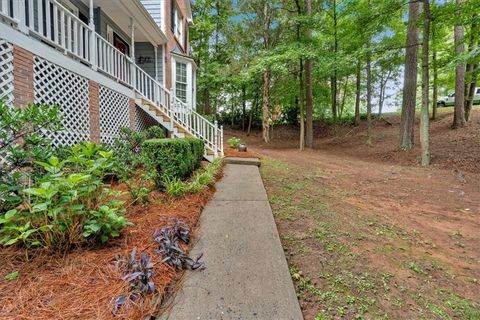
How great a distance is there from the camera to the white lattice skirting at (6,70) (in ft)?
10.9

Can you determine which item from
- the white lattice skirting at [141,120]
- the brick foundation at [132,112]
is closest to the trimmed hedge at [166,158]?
the brick foundation at [132,112]

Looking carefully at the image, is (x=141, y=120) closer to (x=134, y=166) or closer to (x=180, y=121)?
(x=180, y=121)

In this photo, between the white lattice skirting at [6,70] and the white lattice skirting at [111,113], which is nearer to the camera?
the white lattice skirting at [6,70]

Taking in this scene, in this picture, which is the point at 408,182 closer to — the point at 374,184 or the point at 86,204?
the point at 374,184

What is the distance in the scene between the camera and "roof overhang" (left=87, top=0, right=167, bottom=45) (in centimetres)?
706

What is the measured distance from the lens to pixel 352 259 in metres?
2.57

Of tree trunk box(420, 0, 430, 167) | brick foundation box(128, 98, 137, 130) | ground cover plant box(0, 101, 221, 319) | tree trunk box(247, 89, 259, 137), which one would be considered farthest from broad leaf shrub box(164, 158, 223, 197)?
tree trunk box(247, 89, 259, 137)

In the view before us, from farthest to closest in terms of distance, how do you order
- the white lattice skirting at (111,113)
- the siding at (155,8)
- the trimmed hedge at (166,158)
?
the siding at (155,8)
the white lattice skirting at (111,113)
the trimmed hedge at (166,158)

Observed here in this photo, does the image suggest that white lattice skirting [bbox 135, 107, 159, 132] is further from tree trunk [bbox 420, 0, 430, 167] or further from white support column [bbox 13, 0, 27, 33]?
tree trunk [bbox 420, 0, 430, 167]

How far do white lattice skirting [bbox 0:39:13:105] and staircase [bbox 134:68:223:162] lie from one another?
429cm

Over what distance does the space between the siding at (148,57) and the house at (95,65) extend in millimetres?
38

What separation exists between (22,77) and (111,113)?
2.62 metres

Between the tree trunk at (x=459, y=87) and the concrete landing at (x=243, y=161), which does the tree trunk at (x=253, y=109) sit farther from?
the concrete landing at (x=243, y=161)

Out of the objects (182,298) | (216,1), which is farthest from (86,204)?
(216,1)
